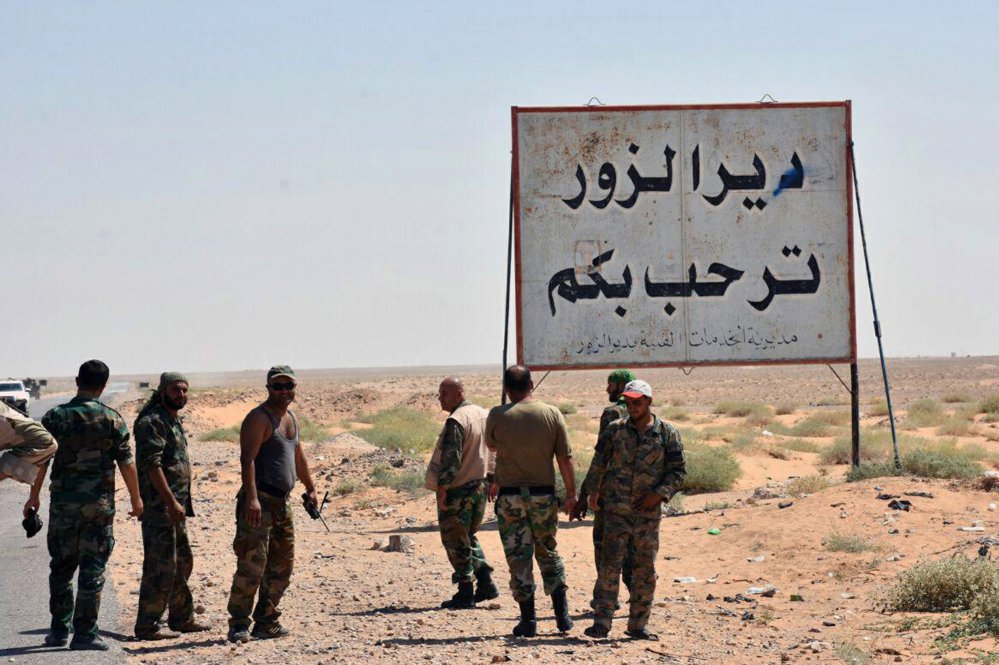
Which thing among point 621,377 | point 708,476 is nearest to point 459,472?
point 621,377

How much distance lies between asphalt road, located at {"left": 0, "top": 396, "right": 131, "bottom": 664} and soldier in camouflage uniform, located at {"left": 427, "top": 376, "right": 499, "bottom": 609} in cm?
235

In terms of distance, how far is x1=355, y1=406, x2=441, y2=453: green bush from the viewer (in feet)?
89.8

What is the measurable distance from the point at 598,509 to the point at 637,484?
438mm

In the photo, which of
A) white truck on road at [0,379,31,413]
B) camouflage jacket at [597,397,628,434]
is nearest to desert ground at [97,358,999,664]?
camouflage jacket at [597,397,628,434]

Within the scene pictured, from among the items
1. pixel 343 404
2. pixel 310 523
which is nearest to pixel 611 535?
pixel 310 523

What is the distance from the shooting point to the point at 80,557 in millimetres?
7703

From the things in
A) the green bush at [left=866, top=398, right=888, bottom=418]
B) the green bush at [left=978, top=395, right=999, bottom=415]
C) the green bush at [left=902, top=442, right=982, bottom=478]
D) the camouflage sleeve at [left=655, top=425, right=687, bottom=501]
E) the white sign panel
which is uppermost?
the white sign panel

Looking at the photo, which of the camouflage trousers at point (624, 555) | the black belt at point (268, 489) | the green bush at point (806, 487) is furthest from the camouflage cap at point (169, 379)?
the green bush at point (806, 487)

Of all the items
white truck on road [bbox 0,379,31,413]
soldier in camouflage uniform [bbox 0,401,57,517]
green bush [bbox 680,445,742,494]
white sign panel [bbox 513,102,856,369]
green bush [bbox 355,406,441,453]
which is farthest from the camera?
white truck on road [bbox 0,379,31,413]

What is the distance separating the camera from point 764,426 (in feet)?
118

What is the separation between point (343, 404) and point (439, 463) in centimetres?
4090

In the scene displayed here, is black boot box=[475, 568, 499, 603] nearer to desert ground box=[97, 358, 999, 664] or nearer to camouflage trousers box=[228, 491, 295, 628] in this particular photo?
desert ground box=[97, 358, 999, 664]

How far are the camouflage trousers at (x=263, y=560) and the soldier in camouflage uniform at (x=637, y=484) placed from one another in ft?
6.84

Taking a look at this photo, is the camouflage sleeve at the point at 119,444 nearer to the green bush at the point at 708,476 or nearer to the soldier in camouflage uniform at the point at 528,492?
the soldier in camouflage uniform at the point at 528,492
